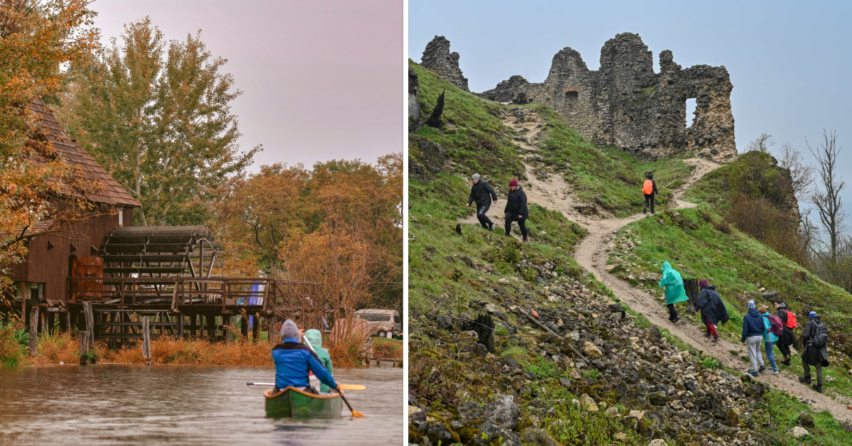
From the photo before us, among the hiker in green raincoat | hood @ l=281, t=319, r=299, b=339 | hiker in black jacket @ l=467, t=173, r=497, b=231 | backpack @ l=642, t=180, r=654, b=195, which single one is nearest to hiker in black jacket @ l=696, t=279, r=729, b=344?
the hiker in green raincoat

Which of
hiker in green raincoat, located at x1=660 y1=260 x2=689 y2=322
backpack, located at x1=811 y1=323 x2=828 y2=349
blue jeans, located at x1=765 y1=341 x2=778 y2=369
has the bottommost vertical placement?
blue jeans, located at x1=765 y1=341 x2=778 y2=369

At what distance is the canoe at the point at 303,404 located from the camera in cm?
927

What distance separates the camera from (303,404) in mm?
9367

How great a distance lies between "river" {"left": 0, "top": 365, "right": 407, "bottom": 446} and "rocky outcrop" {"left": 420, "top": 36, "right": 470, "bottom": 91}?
20950 millimetres

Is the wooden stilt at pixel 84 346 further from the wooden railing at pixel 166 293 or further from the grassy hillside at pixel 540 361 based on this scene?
the grassy hillside at pixel 540 361

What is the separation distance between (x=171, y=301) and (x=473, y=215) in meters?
10.7

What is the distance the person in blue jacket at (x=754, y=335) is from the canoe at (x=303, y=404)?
678 cm

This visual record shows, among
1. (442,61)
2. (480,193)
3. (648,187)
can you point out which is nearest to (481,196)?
(480,193)

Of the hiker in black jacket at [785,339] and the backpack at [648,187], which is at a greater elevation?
the backpack at [648,187]

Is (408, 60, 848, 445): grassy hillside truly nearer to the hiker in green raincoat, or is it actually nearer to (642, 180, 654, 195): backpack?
the hiker in green raincoat

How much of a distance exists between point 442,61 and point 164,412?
26.2 meters

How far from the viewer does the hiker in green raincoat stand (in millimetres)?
12867

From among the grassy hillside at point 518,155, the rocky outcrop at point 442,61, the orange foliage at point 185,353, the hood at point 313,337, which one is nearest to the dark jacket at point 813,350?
the hood at point 313,337

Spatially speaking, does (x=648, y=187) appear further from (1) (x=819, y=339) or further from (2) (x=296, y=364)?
(2) (x=296, y=364)
